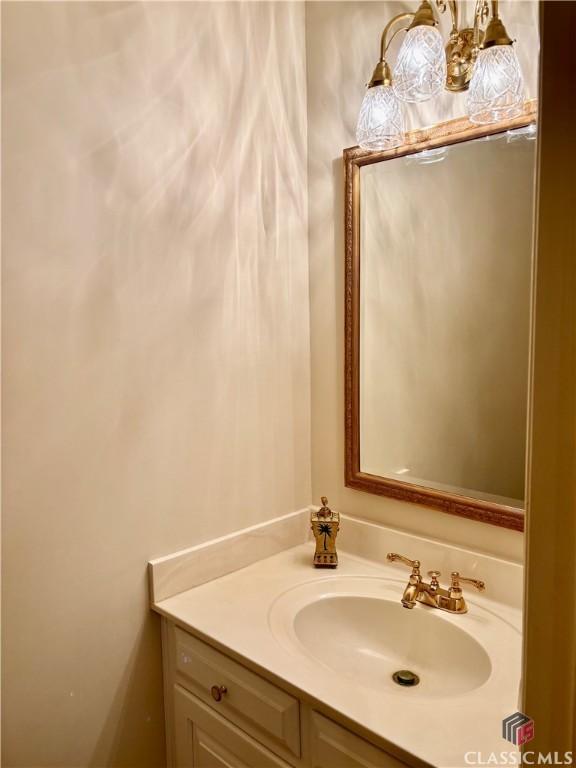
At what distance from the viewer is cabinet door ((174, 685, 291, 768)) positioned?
3.65ft

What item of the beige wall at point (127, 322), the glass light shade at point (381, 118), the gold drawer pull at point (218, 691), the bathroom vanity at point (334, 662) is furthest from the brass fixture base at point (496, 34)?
the gold drawer pull at point (218, 691)

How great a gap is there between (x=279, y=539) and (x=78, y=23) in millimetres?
1340

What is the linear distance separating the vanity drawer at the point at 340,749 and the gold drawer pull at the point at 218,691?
23cm

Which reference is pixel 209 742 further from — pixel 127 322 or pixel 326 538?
pixel 127 322

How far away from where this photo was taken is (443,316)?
4.51 ft

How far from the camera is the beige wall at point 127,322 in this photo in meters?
1.08

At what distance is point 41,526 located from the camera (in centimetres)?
111

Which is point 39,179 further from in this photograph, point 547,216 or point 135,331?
point 547,216

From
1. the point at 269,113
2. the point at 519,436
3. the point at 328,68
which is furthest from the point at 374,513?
the point at 328,68

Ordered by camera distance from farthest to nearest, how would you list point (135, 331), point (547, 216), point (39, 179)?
1. point (135, 331)
2. point (39, 179)
3. point (547, 216)

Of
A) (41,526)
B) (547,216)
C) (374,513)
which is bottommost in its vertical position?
(374,513)

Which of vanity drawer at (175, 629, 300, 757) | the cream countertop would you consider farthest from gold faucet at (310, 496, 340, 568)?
vanity drawer at (175, 629, 300, 757)

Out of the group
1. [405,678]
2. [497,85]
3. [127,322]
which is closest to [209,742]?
[405,678]

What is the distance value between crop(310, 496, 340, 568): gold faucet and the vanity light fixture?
3.15ft
